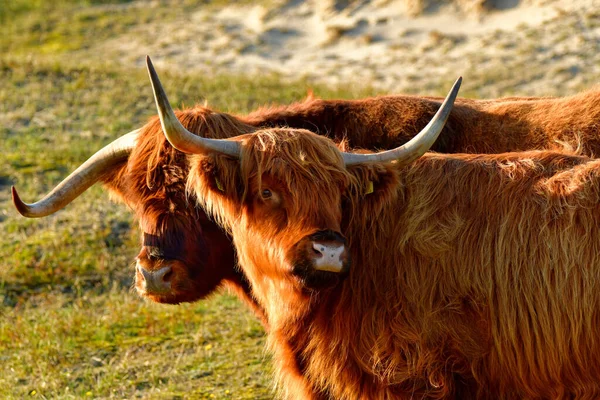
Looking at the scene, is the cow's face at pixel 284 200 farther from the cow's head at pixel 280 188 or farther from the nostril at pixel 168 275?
the nostril at pixel 168 275

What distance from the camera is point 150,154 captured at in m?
5.30

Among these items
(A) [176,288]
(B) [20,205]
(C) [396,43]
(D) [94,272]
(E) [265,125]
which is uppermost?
(B) [20,205]

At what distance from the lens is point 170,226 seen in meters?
5.06

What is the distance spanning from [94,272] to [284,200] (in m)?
3.93

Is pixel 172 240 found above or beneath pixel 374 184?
beneath

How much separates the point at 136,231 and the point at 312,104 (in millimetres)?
2573

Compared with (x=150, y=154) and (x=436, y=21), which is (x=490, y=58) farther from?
(x=150, y=154)

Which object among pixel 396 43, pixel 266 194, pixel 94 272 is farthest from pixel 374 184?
pixel 396 43

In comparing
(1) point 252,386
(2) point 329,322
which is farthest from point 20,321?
(2) point 329,322

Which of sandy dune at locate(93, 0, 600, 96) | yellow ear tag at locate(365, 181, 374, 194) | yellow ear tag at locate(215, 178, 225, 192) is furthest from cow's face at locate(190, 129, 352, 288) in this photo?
sandy dune at locate(93, 0, 600, 96)

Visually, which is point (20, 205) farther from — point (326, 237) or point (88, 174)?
point (326, 237)

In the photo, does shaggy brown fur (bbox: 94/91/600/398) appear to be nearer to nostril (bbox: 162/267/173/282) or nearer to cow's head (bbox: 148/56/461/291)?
nostril (bbox: 162/267/173/282)

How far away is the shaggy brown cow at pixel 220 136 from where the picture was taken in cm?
506

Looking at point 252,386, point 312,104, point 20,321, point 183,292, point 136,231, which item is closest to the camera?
point 183,292
